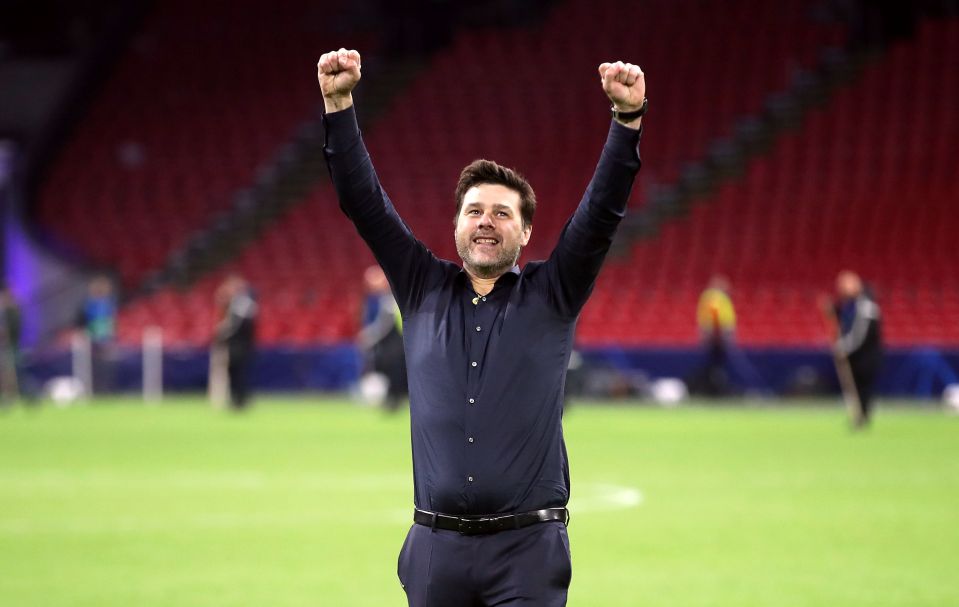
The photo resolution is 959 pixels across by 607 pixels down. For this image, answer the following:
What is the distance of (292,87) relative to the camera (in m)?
48.3

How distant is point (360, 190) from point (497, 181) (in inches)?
20.2

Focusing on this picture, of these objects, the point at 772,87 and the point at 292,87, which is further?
the point at 292,87

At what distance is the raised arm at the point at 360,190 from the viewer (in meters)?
5.99

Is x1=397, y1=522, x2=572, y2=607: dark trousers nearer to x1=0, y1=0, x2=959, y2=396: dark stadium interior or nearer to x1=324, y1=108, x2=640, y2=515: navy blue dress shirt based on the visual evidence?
x1=324, y1=108, x2=640, y2=515: navy blue dress shirt

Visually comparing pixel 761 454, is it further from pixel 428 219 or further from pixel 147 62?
pixel 147 62

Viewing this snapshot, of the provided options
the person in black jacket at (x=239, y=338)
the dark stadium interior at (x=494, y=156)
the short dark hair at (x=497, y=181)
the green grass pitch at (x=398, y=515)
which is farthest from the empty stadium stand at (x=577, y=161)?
the short dark hair at (x=497, y=181)

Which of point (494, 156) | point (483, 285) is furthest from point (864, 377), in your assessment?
point (483, 285)

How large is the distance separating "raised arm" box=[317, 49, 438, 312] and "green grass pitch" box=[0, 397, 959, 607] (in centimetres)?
516

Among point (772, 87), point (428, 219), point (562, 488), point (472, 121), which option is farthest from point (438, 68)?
point (562, 488)

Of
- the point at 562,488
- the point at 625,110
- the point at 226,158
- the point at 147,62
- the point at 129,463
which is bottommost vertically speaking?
the point at 129,463

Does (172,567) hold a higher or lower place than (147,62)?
lower

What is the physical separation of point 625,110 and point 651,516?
10548 mm

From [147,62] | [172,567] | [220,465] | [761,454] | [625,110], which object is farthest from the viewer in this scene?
[147,62]

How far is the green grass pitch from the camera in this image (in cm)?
1155
